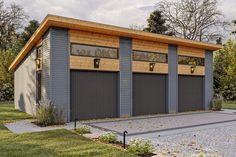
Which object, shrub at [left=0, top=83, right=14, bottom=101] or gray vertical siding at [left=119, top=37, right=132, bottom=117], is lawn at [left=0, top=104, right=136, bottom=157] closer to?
gray vertical siding at [left=119, top=37, right=132, bottom=117]

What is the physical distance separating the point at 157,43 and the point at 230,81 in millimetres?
13964

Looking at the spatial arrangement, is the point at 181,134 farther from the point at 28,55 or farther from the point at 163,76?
the point at 28,55

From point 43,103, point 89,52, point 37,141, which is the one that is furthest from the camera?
point 89,52

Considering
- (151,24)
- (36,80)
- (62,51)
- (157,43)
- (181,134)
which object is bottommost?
(181,134)

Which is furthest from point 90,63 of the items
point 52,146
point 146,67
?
point 52,146

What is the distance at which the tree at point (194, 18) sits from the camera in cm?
2942

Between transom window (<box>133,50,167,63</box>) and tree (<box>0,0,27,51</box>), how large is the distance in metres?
24.3

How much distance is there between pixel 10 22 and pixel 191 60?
2535 centimetres

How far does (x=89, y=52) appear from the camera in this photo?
11.4 metres

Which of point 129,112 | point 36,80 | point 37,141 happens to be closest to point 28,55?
A: point 36,80

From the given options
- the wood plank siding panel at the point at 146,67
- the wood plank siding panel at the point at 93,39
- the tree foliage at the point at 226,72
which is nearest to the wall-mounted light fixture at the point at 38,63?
the wood plank siding panel at the point at 93,39

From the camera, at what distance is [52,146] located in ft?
20.1

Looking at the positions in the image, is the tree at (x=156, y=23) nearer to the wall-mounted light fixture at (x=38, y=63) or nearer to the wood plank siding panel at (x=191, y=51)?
the wood plank siding panel at (x=191, y=51)

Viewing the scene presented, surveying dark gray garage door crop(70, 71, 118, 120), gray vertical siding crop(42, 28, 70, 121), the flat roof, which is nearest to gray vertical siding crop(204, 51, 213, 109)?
the flat roof
